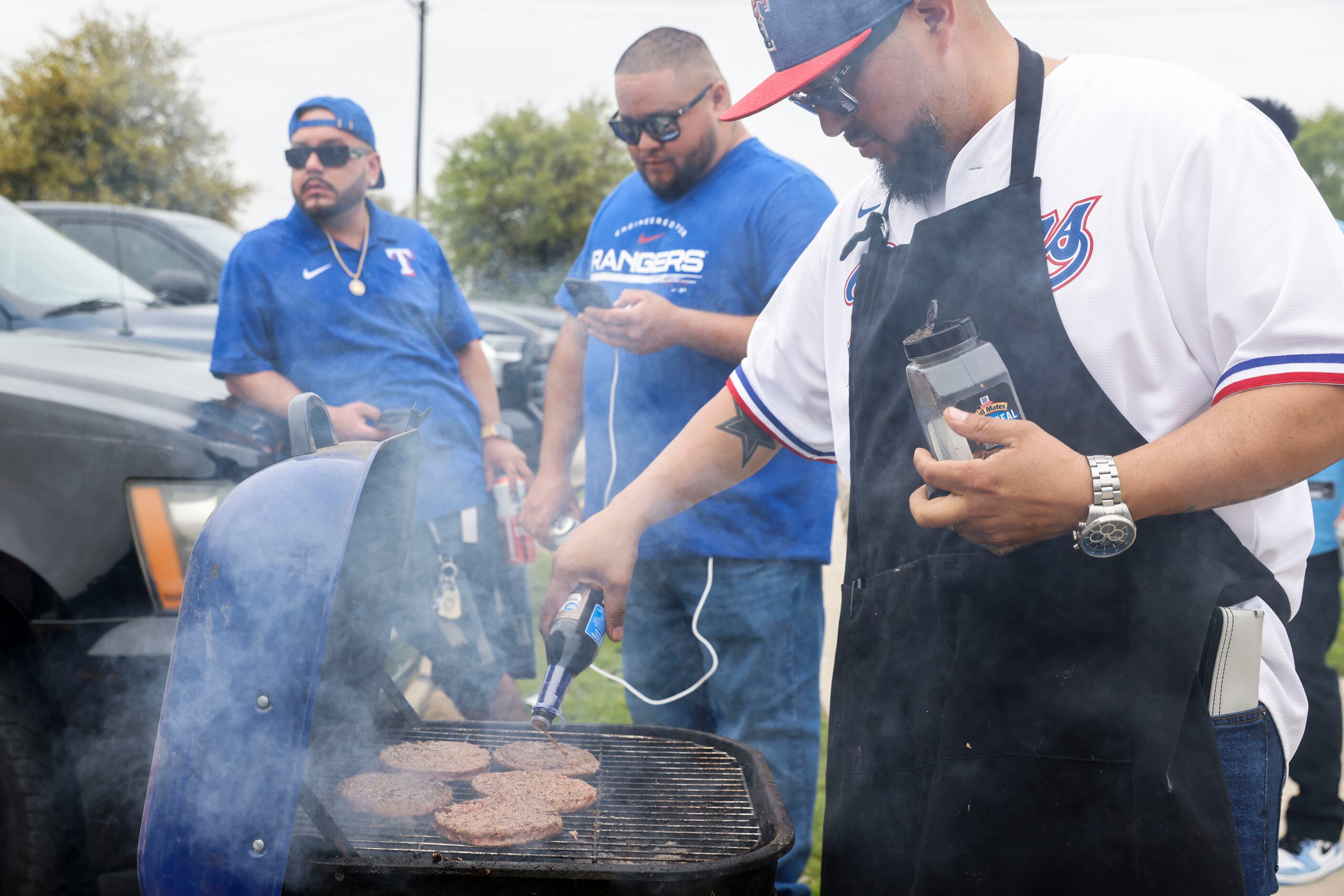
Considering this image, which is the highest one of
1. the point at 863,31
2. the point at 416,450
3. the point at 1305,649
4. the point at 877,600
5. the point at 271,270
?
the point at 863,31

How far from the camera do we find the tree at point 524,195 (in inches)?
712

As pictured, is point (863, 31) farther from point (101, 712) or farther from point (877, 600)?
point (101, 712)

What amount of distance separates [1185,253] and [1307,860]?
108 inches

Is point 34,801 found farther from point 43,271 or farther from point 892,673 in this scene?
point 43,271

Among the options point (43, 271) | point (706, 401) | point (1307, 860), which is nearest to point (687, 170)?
point (706, 401)

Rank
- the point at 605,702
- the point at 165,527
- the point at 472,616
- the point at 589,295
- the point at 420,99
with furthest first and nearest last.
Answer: the point at 420,99 < the point at 605,702 < the point at 472,616 < the point at 589,295 < the point at 165,527

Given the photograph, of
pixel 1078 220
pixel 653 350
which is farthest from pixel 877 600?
pixel 653 350

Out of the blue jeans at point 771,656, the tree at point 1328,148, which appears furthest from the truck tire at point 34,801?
the tree at point 1328,148

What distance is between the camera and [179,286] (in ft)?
14.3

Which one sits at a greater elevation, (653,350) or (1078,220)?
(1078,220)

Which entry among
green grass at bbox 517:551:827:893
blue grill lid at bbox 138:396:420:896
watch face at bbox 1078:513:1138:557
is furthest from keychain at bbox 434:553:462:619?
watch face at bbox 1078:513:1138:557

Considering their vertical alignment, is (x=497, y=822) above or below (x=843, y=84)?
below

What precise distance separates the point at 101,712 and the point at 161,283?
279 centimetres

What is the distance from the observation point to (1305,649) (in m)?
2.93
